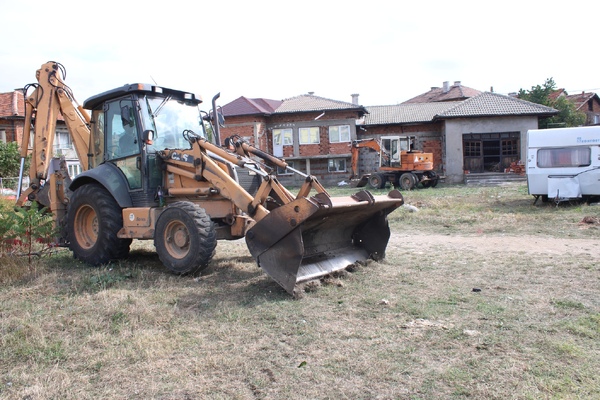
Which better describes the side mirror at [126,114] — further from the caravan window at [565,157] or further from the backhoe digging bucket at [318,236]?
the caravan window at [565,157]

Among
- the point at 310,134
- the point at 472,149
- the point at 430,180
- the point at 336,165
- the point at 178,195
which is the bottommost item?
the point at 430,180

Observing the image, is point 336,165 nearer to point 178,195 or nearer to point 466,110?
point 466,110

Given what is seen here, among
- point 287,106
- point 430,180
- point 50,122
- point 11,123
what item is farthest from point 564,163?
point 11,123

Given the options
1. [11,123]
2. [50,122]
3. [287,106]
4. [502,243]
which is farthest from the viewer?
[287,106]

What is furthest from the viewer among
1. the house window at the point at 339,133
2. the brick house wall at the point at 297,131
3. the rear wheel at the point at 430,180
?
the house window at the point at 339,133

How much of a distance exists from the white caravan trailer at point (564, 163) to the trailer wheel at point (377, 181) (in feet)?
37.0

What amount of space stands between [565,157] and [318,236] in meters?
11.8

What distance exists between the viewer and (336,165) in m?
36.6

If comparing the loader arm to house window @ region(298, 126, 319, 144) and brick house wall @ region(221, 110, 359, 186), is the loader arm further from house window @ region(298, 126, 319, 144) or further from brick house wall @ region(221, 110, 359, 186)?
house window @ region(298, 126, 319, 144)

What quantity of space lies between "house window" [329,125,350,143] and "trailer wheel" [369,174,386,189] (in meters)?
8.64

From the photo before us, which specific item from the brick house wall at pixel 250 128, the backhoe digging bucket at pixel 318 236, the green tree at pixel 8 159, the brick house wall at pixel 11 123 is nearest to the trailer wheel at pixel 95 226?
the backhoe digging bucket at pixel 318 236

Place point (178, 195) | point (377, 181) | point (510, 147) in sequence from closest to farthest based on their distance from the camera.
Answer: point (178, 195)
point (377, 181)
point (510, 147)

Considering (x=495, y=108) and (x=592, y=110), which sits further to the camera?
(x=592, y=110)

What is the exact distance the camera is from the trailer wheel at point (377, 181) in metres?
27.0
